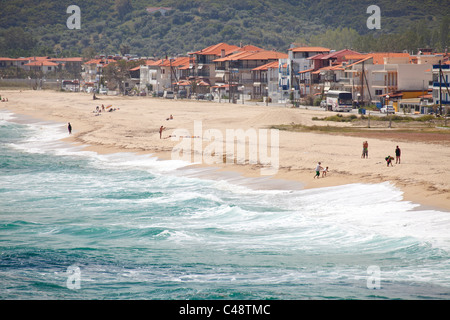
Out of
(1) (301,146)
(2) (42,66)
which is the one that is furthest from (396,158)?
(2) (42,66)

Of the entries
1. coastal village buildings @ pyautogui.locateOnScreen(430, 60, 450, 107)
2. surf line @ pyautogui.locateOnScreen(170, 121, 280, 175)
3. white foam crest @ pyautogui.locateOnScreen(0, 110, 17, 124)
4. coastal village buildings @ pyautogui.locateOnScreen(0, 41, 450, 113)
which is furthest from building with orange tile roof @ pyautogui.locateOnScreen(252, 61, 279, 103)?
surf line @ pyautogui.locateOnScreen(170, 121, 280, 175)

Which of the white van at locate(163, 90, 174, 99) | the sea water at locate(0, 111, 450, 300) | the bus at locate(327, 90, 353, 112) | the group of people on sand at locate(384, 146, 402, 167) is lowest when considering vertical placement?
the sea water at locate(0, 111, 450, 300)

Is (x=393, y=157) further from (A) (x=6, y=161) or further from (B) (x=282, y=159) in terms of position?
(A) (x=6, y=161)

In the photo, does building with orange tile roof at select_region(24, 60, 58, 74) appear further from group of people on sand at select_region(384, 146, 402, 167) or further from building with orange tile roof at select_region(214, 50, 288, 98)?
group of people on sand at select_region(384, 146, 402, 167)

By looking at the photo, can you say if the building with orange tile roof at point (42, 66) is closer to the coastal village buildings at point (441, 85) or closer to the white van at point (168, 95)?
the white van at point (168, 95)

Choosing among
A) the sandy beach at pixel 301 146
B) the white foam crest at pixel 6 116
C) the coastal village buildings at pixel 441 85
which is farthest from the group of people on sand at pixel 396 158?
the white foam crest at pixel 6 116
